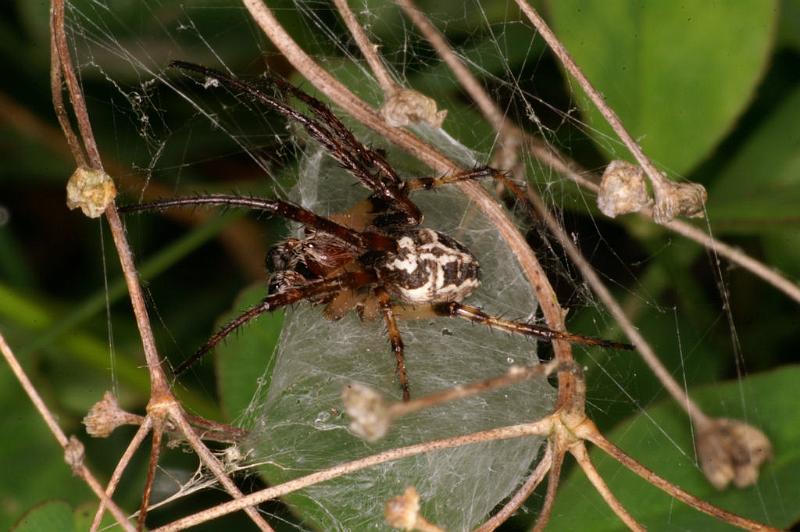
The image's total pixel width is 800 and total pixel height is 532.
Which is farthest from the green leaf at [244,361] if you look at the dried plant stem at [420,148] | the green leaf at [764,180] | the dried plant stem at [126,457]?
the green leaf at [764,180]

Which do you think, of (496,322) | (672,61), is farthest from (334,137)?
(672,61)

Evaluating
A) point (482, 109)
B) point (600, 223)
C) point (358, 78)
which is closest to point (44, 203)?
point (358, 78)

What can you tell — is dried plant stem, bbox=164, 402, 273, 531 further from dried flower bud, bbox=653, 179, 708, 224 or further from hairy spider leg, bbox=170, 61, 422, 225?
dried flower bud, bbox=653, 179, 708, 224

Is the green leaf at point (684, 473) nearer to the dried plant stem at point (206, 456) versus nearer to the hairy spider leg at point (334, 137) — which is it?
the dried plant stem at point (206, 456)

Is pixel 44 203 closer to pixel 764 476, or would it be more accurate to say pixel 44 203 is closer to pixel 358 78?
pixel 358 78

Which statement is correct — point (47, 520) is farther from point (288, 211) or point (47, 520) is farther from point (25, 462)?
point (288, 211)
